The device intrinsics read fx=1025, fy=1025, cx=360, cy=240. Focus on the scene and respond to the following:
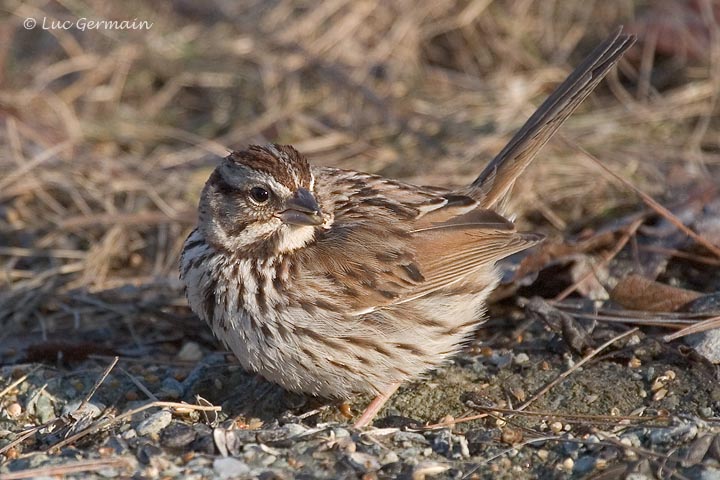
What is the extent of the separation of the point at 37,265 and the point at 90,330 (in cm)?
84

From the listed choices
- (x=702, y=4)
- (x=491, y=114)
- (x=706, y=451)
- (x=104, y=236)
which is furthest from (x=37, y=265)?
(x=702, y=4)

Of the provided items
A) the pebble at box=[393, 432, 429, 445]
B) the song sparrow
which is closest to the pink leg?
the song sparrow

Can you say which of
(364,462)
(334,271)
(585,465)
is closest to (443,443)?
(364,462)

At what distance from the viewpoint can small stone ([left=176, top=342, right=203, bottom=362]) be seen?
193 inches

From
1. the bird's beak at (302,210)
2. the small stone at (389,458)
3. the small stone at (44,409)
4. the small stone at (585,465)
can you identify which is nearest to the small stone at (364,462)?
the small stone at (389,458)

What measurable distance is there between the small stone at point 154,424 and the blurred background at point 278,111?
1.30 meters

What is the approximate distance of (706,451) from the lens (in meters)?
3.56

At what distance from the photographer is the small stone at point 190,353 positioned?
4.89 meters

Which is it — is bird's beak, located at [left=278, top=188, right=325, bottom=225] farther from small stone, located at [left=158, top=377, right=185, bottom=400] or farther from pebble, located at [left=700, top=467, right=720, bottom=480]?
pebble, located at [left=700, top=467, right=720, bottom=480]

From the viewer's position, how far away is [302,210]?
404 centimetres

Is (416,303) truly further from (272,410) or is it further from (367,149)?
(367,149)

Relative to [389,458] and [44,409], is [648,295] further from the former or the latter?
[44,409]

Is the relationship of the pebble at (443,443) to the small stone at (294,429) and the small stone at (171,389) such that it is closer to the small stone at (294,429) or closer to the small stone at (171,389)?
the small stone at (294,429)

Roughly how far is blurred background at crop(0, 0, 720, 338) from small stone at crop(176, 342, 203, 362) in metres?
0.19
